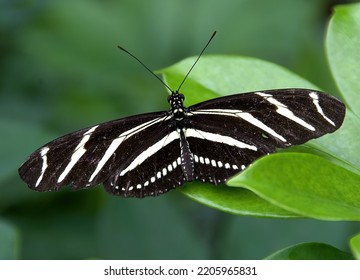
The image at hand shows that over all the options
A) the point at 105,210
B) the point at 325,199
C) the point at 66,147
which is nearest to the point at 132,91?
the point at 105,210

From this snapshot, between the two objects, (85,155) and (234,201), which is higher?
(85,155)

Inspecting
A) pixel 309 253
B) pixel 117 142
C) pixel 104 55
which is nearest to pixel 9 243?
pixel 117 142

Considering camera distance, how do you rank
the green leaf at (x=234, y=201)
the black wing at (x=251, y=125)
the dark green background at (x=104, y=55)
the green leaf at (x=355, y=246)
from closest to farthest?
the green leaf at (x=355, y=246) < the green leaf at (x=234, y=201) < the black wing at (x=251, y=125) < the dark green background at (x=104, y=55)

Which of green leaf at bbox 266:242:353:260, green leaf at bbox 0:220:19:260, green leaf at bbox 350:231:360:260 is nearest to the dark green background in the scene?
green leaf at bbox 0:220:19:260

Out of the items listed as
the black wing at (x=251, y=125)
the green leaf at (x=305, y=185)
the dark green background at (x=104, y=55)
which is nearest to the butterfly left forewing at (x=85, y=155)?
the black wing at (x=251, y=125)

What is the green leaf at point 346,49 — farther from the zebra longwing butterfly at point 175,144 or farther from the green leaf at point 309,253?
the green leaf at point 309,253

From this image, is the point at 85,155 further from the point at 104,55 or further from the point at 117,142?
the point at 104,55

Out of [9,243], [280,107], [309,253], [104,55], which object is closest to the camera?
[309,253]
